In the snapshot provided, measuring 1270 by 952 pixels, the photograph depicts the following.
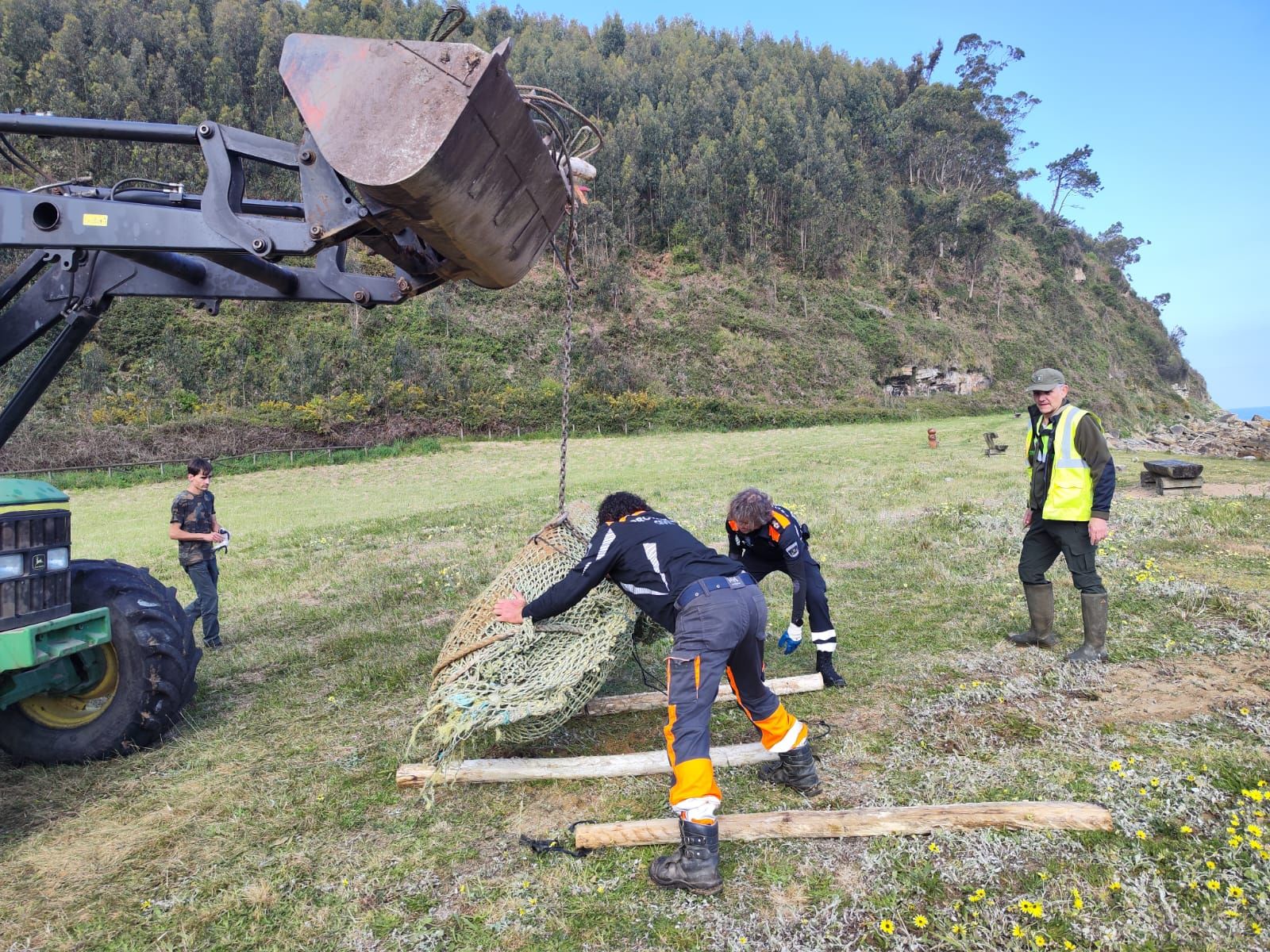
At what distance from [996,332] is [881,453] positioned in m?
52.2

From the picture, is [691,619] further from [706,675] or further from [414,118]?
[414,118]

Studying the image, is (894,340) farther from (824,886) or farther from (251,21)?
(251,21)

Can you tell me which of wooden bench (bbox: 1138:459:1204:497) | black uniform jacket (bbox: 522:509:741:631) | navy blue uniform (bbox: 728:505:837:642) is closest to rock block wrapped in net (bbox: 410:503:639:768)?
black uniform jacket (bbox: 522:509:741:631)

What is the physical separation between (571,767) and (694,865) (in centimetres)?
122

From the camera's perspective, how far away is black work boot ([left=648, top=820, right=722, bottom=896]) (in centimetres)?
339

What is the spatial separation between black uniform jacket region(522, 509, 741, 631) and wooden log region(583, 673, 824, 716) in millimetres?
1498

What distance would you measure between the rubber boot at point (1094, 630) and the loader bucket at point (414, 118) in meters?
5.42

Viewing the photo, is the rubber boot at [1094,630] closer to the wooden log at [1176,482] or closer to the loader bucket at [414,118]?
the loader bucket at [414,118]

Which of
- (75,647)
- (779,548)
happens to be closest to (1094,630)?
(779,548)

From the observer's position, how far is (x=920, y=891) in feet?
10.8

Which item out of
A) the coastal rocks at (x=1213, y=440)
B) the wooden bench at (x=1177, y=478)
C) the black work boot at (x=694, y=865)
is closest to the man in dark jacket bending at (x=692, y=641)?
the black work boot at (x=694, y=865)

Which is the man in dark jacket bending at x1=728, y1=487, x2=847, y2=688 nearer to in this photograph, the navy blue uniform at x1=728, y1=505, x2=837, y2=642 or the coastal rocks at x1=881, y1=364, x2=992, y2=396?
the navy blue uniform at x1=728, y1=505, x2=837, y2=642

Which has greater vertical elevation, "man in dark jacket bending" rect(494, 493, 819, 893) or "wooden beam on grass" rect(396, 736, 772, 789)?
"man in dark jacket bending" rect(494, 493, 819, 893)

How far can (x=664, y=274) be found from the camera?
6362 cm
